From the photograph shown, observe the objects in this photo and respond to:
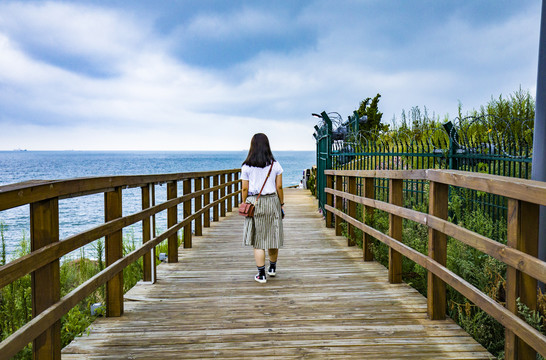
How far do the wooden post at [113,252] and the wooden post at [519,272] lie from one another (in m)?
3.06

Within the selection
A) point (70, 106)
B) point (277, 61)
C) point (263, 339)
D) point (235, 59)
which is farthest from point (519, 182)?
point (70, 106)

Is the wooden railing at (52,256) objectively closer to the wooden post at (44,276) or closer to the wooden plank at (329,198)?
the wooden post at (44,276)

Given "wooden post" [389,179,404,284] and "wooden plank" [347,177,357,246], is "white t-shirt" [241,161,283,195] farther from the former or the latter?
"wooden plank" [347,177,357,246]

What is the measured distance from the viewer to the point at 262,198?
4.99 metres

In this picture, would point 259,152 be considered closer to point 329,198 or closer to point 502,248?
point 502,248

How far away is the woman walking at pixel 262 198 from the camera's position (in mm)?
4934

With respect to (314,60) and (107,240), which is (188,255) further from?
(314,60)

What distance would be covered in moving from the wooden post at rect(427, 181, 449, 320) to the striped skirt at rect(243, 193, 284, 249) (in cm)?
193

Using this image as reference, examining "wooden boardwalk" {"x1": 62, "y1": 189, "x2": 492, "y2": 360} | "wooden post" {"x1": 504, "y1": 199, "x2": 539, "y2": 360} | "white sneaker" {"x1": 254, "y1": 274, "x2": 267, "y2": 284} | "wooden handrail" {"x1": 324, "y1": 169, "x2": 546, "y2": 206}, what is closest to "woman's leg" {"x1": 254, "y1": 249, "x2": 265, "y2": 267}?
"white sneaker" {"x1": 254, "y1": 274, "x2": 267, "y2": 284}

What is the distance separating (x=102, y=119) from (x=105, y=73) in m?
19.4

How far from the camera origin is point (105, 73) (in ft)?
484

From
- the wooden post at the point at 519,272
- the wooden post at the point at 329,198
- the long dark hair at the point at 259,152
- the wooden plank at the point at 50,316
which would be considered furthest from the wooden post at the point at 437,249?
the wooden post at the point at 329,198

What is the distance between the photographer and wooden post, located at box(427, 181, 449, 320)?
3.50m

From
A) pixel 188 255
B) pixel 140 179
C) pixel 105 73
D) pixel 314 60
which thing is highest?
pixel 105 73
